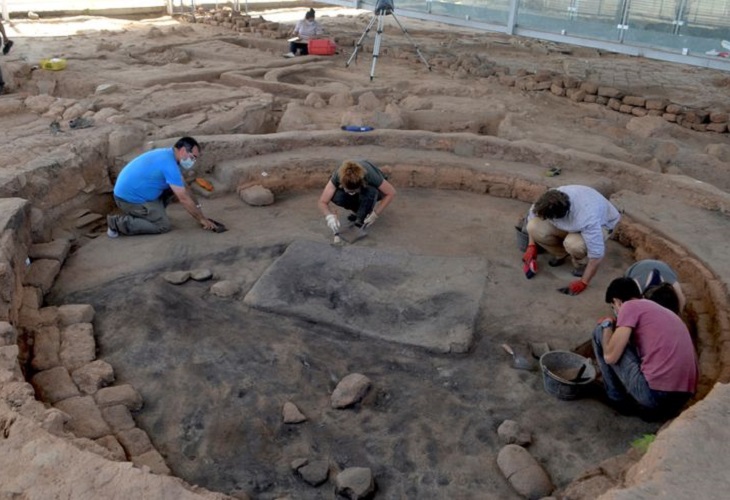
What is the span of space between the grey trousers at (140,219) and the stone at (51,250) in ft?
1.60

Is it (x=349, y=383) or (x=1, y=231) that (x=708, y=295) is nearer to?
(x=349, y=383)

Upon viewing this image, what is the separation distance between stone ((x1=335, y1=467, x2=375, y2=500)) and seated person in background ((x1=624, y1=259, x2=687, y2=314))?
2.03m

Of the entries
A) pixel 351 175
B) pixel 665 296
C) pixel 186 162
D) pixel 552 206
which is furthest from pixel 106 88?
pixel 665 296

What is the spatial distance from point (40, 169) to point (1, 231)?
1463 millimetres

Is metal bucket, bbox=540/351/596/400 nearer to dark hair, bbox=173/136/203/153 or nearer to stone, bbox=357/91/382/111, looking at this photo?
dark hair, bbox=173/136/203/153

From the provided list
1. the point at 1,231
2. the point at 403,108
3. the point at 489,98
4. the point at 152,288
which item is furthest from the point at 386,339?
the point at 489,98

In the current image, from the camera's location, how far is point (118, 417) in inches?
140

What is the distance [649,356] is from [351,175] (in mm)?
2763

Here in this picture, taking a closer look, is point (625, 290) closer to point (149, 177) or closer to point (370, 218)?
point (370, 218)

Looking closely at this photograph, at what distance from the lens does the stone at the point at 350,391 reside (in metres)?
3.83

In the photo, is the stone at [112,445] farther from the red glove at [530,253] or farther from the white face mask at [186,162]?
the red glove at [530,253]

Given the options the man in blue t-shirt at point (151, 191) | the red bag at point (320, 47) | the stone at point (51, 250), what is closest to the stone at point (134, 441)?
the stone at point (51, 250)

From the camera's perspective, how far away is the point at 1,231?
15.2ft

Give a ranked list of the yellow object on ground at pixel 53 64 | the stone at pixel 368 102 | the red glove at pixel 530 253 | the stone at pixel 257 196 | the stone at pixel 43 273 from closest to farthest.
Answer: the stone at pixel 43 273 → the red glove at pixel 530 253 → the stone at pixel 257 196 → the stone at pixel 368 102 → the yellow object on ground at pixel 53 64
